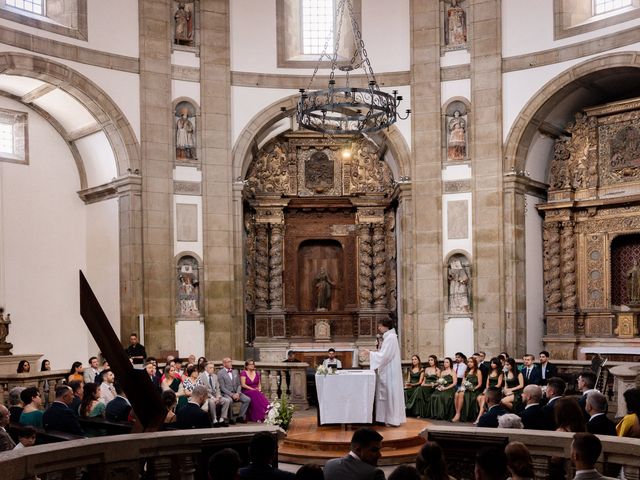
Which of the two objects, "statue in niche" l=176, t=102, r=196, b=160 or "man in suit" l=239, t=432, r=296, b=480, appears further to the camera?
"statue in niche" l=176, t=102, r=196, b=160

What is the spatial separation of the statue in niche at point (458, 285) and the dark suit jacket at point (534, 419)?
40.9ft

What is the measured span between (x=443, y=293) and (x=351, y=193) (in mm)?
4416

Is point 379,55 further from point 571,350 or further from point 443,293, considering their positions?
point 571,350

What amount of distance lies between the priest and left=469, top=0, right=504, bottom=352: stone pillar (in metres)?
7.56

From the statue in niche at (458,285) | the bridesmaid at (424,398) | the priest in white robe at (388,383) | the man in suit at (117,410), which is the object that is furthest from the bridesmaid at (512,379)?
the man in suit at (117,410)

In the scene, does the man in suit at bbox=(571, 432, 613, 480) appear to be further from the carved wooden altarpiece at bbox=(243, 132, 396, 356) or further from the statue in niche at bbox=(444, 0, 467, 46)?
the carved wooden altarpiece at bbox=(243, 132, 396, 356)

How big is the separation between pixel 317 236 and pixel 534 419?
15939 mm

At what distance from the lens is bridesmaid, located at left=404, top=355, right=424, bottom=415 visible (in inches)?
656

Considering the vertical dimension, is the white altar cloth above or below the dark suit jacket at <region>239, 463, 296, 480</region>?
below

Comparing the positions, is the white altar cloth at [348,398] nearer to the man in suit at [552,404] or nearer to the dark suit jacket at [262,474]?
the man in suit at [552,404]

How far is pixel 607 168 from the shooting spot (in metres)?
20.1

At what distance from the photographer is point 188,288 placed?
2056 centimetres

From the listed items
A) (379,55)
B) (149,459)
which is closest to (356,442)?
(149,459)

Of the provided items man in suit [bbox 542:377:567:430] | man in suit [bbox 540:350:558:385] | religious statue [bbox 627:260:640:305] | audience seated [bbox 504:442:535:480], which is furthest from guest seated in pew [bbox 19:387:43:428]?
religious statue [bbox 627:260:640:305]
